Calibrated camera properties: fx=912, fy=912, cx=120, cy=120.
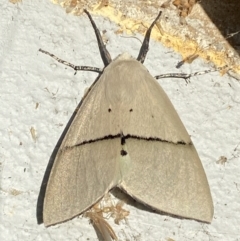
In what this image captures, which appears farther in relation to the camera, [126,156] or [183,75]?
[183,75]

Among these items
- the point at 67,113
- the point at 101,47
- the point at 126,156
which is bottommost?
the point at 126,156

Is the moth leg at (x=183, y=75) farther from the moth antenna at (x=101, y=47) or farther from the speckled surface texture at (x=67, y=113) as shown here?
the moth antenna at (x=101, y=47)

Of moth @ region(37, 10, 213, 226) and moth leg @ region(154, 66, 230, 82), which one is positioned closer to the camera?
moth @ region(37, 10, 213, 226)

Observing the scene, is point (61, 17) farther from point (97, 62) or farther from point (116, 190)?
point (116, 190)

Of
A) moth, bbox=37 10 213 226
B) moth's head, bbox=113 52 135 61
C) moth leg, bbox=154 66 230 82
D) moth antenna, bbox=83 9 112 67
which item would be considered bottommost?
moth, bbox=37 10 213 226

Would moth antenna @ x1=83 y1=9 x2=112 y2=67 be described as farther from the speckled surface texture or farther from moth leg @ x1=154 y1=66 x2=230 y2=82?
moth leg @ x1=154 y1=66 x2=230 y2=82

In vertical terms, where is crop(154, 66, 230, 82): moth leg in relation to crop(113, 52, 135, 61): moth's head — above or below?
below

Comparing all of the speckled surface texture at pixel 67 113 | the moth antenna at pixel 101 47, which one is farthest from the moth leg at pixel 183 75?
the moth antenna at pixel 101 47

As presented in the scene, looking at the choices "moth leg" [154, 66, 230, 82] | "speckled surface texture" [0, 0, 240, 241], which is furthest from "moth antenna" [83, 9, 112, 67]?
"moth leg" [154, 66, 230, 82]

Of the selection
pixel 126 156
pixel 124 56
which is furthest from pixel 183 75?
pixel 126 156

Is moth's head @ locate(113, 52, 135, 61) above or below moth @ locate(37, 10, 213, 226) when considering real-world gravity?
above

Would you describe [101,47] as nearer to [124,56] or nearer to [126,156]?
[124,56]
